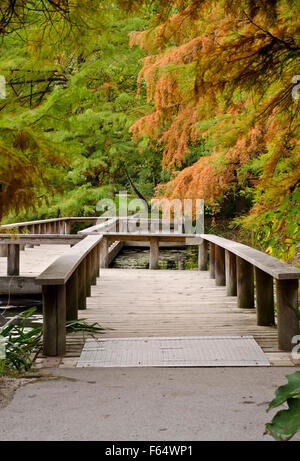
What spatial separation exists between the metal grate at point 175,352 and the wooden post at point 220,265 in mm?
3597

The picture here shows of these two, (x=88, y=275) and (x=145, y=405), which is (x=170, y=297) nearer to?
(x=88, y=275)

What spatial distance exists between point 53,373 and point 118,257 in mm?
A: 14858

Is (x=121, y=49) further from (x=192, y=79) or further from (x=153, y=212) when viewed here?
(x=192, y=79)

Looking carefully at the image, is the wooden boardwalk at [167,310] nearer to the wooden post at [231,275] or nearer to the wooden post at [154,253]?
the wooden post at [231,275]

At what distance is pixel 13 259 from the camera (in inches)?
392

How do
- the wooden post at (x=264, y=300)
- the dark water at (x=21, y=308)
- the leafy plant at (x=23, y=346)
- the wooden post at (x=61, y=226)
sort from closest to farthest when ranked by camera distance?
the leafy plant at (x=23, y=346), the wooden post at (x=264, y=300), the dark water at (x=21, y=308), the wooden post at (x=61, y=226)

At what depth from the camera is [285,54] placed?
3.87m

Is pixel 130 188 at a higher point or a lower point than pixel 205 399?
higher

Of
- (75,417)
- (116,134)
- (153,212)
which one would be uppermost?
(116,134)

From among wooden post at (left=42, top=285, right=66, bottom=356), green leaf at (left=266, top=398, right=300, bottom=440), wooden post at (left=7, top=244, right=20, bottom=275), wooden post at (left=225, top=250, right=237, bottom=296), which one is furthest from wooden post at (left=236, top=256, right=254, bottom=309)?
wooden post at (left=7, top=244, right=20, bottom=275)

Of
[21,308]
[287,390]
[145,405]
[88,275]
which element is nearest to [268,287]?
[145,405]

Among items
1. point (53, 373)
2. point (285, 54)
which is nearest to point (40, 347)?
point (53, 373)

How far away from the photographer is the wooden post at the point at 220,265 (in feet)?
27.2

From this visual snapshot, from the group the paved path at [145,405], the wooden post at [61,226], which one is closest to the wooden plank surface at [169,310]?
the paved path at [145,405]
